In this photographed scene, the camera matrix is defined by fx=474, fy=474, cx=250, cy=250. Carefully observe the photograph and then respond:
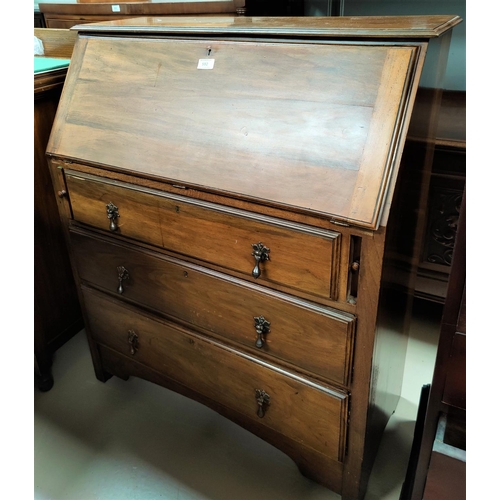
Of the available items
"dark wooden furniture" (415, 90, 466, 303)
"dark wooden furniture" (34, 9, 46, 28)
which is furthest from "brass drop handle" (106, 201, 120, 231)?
"dark wooden furniture" (34, 9, 46, 28)

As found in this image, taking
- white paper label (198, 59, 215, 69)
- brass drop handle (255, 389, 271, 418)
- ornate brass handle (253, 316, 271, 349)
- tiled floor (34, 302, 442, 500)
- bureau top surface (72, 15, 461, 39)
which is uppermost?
bureau top surface (72, 15, 461, 39)

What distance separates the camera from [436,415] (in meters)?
0.84

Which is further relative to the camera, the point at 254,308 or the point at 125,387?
the point at 125,387

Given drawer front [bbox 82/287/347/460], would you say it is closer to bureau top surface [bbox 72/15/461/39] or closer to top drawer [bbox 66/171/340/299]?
top drawer [bbox 66/171/340/299]

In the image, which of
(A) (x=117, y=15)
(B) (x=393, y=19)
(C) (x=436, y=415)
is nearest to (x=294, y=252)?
(C) (x=436, y=415)

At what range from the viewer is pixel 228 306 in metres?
1.14

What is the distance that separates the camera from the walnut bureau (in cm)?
90

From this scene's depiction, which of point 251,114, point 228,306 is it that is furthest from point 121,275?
point 251,114

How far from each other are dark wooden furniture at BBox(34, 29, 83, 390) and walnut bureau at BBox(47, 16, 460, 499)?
0.23 meters

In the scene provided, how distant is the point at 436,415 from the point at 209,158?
2.19ft

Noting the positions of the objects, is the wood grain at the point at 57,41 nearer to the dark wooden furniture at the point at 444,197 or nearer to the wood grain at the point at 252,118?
the wood grain at the point at 252,118

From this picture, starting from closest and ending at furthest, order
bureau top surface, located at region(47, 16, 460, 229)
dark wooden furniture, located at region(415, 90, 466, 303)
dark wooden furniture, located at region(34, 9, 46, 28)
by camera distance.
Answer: bureau top surface, located at region(47, 16, 460, 229) → dark wooden furniture, located at region(415, 90, 466, 303) → dark wooden furniture, located at region(34, 9, 46, 28)
